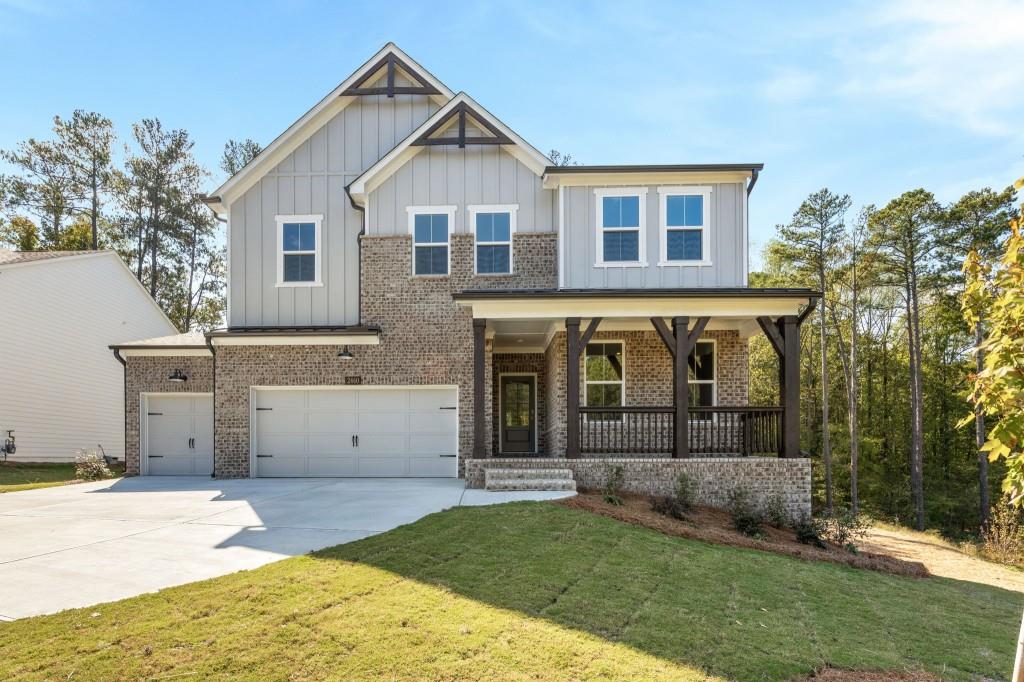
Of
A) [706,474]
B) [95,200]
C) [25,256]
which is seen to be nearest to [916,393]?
[706,474]

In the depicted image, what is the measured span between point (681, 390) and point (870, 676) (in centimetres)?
789

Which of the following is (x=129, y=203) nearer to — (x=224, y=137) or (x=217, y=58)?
(x=224, y=137)

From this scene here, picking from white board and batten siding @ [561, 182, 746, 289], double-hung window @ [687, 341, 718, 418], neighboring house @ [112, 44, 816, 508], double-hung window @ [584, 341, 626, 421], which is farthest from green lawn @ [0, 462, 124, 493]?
double-hung window @ [687, 341, 718, 418]

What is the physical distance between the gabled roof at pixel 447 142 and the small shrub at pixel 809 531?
8.98 meters

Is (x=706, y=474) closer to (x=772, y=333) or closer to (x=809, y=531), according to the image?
(x=809, y=531)

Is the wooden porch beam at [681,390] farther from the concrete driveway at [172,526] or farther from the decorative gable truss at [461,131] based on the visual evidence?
the decorative gable truss at [461,131]

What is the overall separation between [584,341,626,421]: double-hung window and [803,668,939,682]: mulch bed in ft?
33.2

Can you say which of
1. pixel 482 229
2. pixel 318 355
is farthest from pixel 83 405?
pixel 482 229

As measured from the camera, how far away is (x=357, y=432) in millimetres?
15680

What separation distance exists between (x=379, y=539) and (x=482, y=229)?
8.99m

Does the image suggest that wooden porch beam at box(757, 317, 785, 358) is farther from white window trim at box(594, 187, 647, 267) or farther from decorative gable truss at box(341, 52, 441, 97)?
decorative gable truss at box(341, 52, 441, 97)

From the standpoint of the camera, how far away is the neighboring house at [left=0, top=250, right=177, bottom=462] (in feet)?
68.6

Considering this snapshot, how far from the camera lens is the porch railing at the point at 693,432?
44.6ft

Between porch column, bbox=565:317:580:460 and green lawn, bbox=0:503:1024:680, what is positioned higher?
porch column, bbox=565:317:580:460
